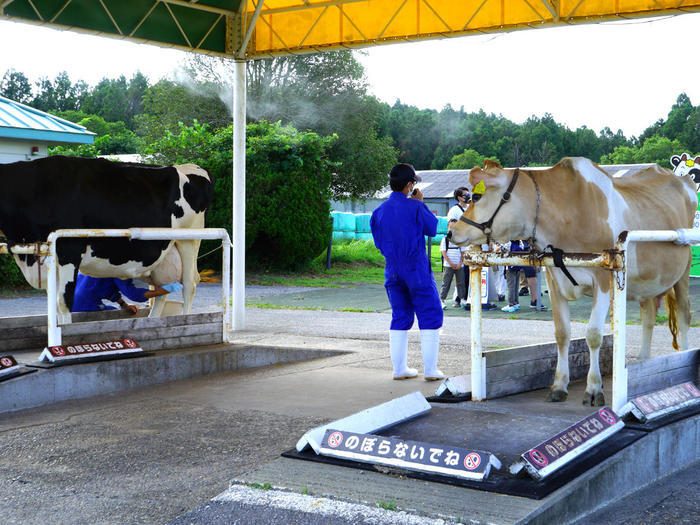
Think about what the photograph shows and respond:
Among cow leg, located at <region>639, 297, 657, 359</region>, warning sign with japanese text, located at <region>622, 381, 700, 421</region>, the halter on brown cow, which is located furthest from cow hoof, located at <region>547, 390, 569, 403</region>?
cow leg, located at <region>639, 297, 657, 359</region>

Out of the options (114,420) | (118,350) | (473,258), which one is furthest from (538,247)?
(118,350)

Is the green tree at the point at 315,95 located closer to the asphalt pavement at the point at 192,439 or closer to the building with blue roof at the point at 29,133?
the building with blue roof at the point at 29,133

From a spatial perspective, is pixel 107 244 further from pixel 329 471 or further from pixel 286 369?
pixel 329 471

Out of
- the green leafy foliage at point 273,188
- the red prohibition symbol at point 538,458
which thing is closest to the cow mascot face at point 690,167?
the green leafy foliage at point 273,188

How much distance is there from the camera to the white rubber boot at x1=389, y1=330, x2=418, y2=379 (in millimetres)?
7914

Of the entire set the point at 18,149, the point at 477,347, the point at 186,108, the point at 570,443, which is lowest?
the point at 570,443

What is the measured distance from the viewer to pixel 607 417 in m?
4.90

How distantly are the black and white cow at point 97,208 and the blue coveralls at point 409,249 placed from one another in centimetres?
293

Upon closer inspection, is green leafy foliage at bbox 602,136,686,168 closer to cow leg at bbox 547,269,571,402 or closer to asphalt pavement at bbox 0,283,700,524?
asphalt pavement at bbox 0,283,700,524

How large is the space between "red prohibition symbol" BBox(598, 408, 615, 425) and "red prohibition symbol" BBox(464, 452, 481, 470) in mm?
1088

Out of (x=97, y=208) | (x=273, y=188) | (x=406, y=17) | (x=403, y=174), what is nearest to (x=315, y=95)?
(x=273, y=188)

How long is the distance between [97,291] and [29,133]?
1011 cm

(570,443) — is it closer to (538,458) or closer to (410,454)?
(538,458)

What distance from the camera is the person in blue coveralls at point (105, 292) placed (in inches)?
391
